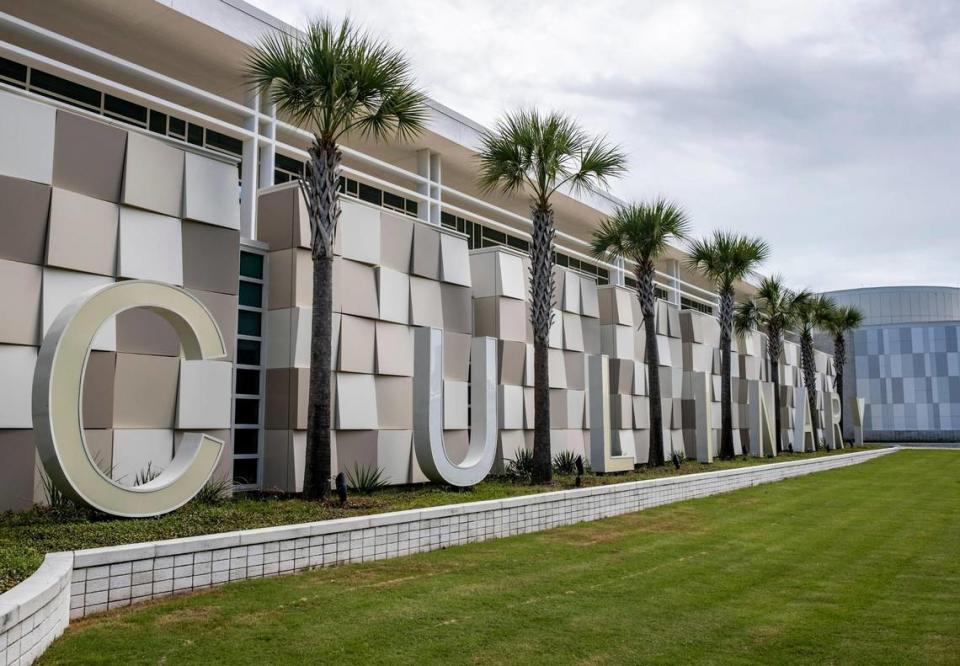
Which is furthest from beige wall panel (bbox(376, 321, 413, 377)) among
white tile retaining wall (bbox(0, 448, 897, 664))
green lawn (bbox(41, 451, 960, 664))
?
green lawn (bbox(41, 451, 960, 664))

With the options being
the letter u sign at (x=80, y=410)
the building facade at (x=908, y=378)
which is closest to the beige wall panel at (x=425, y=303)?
the letter u sign at (x=80, y=410)

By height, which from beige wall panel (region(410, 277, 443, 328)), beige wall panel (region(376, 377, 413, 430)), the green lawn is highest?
beige wall panel (region(410, 277, 443, 328))

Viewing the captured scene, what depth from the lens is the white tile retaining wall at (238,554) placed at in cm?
688

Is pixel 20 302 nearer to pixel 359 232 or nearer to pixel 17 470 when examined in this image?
pixel 17 470

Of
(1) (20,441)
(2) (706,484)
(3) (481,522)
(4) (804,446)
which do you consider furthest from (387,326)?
(4) (804,446)

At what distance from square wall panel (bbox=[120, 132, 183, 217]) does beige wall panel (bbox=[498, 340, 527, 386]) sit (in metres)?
10.7

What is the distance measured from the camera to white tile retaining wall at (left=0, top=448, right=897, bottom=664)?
6.88 meters

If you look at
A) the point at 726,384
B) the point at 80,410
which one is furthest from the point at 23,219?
the point at 726,384

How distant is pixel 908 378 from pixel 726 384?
5366 centimetres

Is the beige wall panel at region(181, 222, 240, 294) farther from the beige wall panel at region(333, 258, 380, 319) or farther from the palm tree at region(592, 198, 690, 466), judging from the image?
the palm tree at region(592, 198, 690, 466)

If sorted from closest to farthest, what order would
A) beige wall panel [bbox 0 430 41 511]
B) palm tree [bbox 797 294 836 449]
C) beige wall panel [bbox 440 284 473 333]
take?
beige wall panel [bbox 0 430 41 511] → beige wall panel [bbox 440 284 473 333] → palm tree [bbox 797 294 836 449]

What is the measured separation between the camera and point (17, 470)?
1223cm

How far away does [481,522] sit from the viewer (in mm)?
13781

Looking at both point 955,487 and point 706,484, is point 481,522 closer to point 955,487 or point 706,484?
point 706,484
